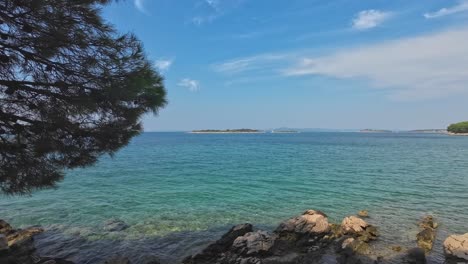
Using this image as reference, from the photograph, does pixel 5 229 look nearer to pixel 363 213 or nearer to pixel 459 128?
pixel 363 213

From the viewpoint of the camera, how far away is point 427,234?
12992mm

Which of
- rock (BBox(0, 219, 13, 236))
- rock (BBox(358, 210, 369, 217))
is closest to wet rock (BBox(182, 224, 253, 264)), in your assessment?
rock (BBox(358, 210, 369, 217))

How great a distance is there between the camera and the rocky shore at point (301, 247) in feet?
35.0

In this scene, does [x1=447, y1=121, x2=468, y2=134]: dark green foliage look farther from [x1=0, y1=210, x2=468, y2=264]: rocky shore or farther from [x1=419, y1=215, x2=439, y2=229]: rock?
[x1=0, y1=210, x2=468, y2=264]: rocky shore

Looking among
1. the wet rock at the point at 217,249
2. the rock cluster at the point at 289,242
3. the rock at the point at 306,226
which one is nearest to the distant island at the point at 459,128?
the rock cluster at the point at 289,242

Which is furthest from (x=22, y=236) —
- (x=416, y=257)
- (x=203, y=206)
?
(x=416, y=257)

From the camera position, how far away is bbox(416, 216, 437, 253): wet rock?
1211cm

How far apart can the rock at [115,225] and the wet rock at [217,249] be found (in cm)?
520

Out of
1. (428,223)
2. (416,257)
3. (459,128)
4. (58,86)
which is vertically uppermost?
(58,86)

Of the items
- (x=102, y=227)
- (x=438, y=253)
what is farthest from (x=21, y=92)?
(x=438, y=253)

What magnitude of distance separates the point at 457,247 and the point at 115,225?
1358 centimetres

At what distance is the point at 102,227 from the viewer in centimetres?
1530

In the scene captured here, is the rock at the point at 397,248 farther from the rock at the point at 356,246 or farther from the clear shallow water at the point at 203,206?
the rock at the point at 356,246

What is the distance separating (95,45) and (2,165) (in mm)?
3679
